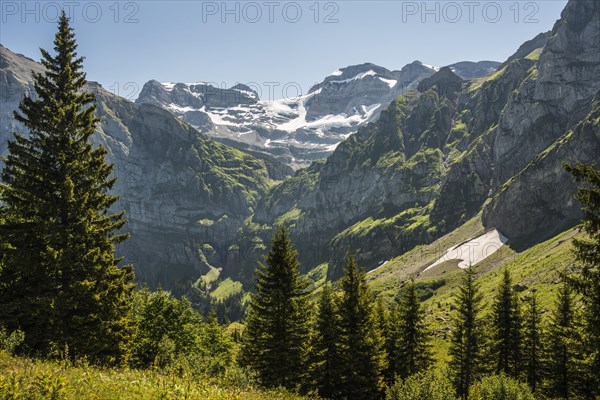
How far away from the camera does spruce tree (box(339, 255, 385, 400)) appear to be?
38.8 meters

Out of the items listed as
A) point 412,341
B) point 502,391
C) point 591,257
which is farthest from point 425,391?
point 412,341

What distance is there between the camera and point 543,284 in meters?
116

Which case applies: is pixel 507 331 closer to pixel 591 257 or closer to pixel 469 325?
pixel 469 325

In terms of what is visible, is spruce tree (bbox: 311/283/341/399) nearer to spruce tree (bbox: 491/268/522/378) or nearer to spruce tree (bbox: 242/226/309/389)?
spruce tree (bbox: 242/226/309/389)

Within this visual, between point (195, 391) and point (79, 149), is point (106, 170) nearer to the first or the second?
point (79, 149)

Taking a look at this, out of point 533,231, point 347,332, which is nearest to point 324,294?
point 347,332

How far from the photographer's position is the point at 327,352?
3988 cm

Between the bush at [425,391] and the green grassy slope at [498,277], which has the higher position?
the green grassy slope at [498,277]

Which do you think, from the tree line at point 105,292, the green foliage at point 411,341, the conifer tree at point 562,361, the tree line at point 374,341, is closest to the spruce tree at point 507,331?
the tree line at point 374,341

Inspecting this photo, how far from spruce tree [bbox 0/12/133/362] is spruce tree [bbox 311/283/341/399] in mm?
20048

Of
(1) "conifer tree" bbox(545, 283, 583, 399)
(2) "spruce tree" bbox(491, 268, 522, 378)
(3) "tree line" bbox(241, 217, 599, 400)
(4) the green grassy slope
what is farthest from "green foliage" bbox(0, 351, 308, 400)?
(4) the green grassy slope

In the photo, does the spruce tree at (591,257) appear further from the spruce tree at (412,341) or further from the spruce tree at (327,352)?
the spruce tree at (412,341)

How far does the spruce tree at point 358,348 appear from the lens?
3878cm

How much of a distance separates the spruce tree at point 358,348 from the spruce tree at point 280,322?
15.1 feet
